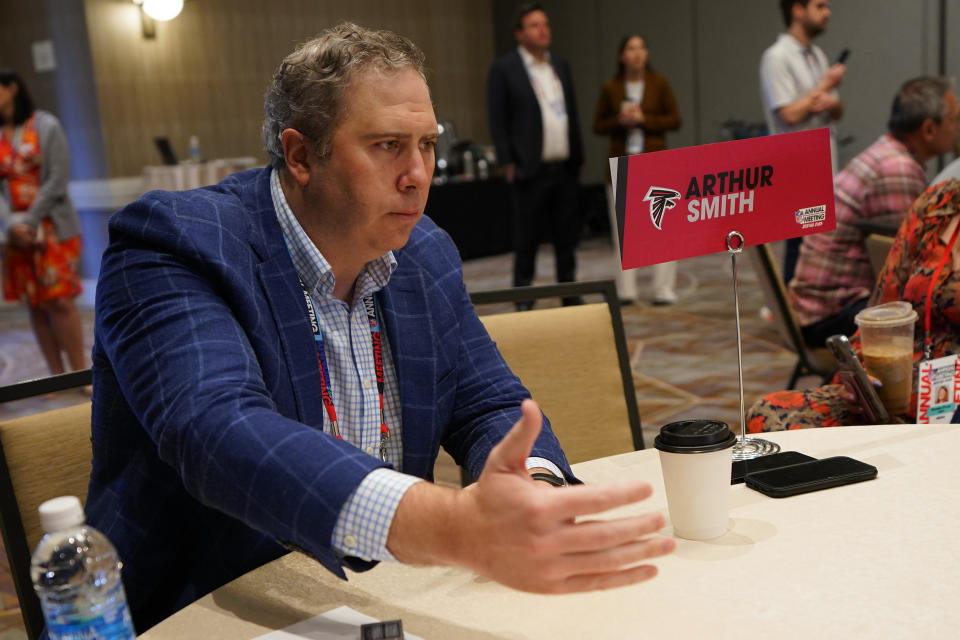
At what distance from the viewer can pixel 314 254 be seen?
4.38 ft

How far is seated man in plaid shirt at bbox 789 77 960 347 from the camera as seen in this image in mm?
3445

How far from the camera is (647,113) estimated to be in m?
6.52

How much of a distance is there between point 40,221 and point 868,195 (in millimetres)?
3818

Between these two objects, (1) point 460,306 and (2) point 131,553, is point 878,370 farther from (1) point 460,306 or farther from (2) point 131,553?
(2) point 131,553

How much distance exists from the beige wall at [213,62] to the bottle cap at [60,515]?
7976 millimetres

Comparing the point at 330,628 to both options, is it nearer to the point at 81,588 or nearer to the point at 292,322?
the point at 81,588

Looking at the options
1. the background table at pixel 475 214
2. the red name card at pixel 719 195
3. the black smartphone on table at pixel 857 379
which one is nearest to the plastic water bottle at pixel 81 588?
the red name card at pixel 719 195

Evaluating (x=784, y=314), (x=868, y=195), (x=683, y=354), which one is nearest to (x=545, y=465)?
(x=784, y=314)

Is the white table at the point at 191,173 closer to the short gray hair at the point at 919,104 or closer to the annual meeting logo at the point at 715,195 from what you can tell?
the short gray hair at the point at 919,104

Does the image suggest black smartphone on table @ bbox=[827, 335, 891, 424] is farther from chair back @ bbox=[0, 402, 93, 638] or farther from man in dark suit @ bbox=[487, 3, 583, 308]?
man in dark suit @ bbox=[487, 3, 583, 308]

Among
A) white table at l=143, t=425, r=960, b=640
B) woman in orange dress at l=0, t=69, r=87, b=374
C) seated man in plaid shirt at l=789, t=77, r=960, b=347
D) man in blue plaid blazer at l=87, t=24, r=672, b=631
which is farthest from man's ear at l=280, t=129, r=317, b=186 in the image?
woman in orange dress at l=0, t=69, r=87, b=374

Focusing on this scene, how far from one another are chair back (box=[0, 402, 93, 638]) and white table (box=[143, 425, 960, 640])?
1.44 feet

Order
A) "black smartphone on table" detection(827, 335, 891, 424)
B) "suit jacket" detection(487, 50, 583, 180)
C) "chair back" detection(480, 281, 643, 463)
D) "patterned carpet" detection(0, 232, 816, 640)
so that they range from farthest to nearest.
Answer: "suit jacket" detection(487, 50, 583, 180) → "patterned carpet" detection(0, 232, 816, 640) → "chair back" detection(480, 281, 643, 463) → "black smartphone on table" detection(827, 335, 891, 424)

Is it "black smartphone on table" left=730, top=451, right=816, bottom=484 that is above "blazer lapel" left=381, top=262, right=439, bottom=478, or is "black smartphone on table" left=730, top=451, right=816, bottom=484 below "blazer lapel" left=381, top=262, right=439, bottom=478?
below
